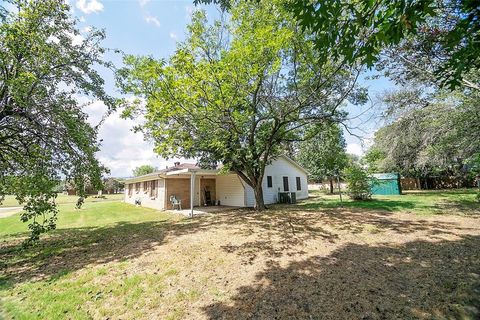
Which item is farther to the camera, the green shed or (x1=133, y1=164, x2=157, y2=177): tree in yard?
(x1=133, y1=164, x2=157, y2=177): tree in yard

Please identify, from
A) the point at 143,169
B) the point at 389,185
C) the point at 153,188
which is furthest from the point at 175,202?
the point at 143,169

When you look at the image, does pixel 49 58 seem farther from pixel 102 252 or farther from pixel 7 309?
pixel 7 309

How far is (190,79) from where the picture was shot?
8688 millimetres

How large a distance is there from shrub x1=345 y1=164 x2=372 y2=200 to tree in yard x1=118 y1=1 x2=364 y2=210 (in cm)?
509

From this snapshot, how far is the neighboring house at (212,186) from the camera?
16.5m

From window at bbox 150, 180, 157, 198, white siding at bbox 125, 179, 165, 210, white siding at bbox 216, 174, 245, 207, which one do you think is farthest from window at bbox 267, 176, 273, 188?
window at bbox 150, 180, 157, 198

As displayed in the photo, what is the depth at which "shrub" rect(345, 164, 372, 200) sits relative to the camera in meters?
15.7

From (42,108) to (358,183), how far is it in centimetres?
Result: 1722

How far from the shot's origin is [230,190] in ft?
58.3

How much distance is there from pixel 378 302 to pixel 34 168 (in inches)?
394

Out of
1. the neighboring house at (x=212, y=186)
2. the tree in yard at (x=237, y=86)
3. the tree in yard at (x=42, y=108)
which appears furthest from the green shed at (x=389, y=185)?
the tree in yard at (x=42, y=108)

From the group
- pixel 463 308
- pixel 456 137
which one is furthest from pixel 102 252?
pixel 456 137

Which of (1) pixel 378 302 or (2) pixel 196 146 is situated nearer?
(1) pixel 378 302

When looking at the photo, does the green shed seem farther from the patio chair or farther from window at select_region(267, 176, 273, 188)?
the patio chair
